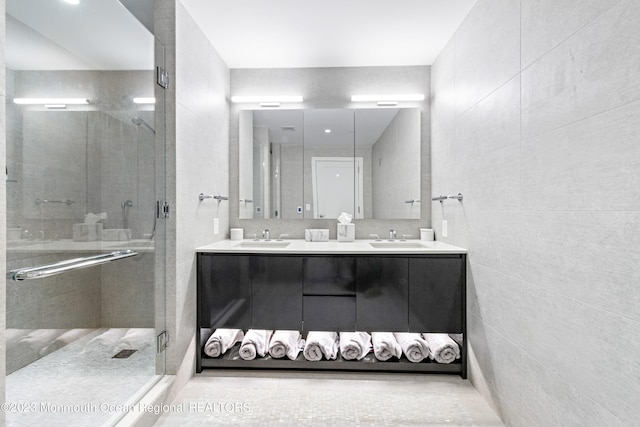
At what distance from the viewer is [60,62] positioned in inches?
48.9

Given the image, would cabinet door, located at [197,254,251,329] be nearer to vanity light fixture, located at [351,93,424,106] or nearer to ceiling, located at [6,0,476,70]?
ceiling, located at [6,0,476,70]

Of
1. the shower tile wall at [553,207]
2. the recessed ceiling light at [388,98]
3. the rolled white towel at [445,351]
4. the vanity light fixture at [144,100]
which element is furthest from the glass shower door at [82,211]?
the shower tile wall at [553,207]

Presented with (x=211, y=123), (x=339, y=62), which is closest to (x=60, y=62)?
(x=211, y=123)

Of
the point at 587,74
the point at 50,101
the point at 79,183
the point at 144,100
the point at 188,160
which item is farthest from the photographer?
the point at 188,160

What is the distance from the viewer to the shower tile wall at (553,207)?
0.94 metres

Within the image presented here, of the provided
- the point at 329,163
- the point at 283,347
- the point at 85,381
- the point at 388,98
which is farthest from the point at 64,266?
the point at 388,98

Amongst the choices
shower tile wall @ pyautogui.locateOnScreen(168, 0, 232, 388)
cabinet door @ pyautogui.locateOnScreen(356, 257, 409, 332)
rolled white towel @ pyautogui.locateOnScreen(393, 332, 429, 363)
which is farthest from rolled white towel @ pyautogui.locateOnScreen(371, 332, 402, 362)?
shower tile wall @ pyautogui.locateOnScreen(168, 0, 232, 388)

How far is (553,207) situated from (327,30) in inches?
69.9

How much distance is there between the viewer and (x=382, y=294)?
207 centimetres

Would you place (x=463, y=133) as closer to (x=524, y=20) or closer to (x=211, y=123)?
(x=524, y=20)

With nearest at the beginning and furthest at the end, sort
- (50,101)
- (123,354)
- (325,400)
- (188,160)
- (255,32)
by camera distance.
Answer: (50,101), (123,354), (325,400), (188,160), (255,32)

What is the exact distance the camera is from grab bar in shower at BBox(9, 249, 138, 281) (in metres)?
1.09

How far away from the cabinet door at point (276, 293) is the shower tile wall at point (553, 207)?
1124 millimetres

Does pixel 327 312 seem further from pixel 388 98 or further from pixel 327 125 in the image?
pixel 388 98
